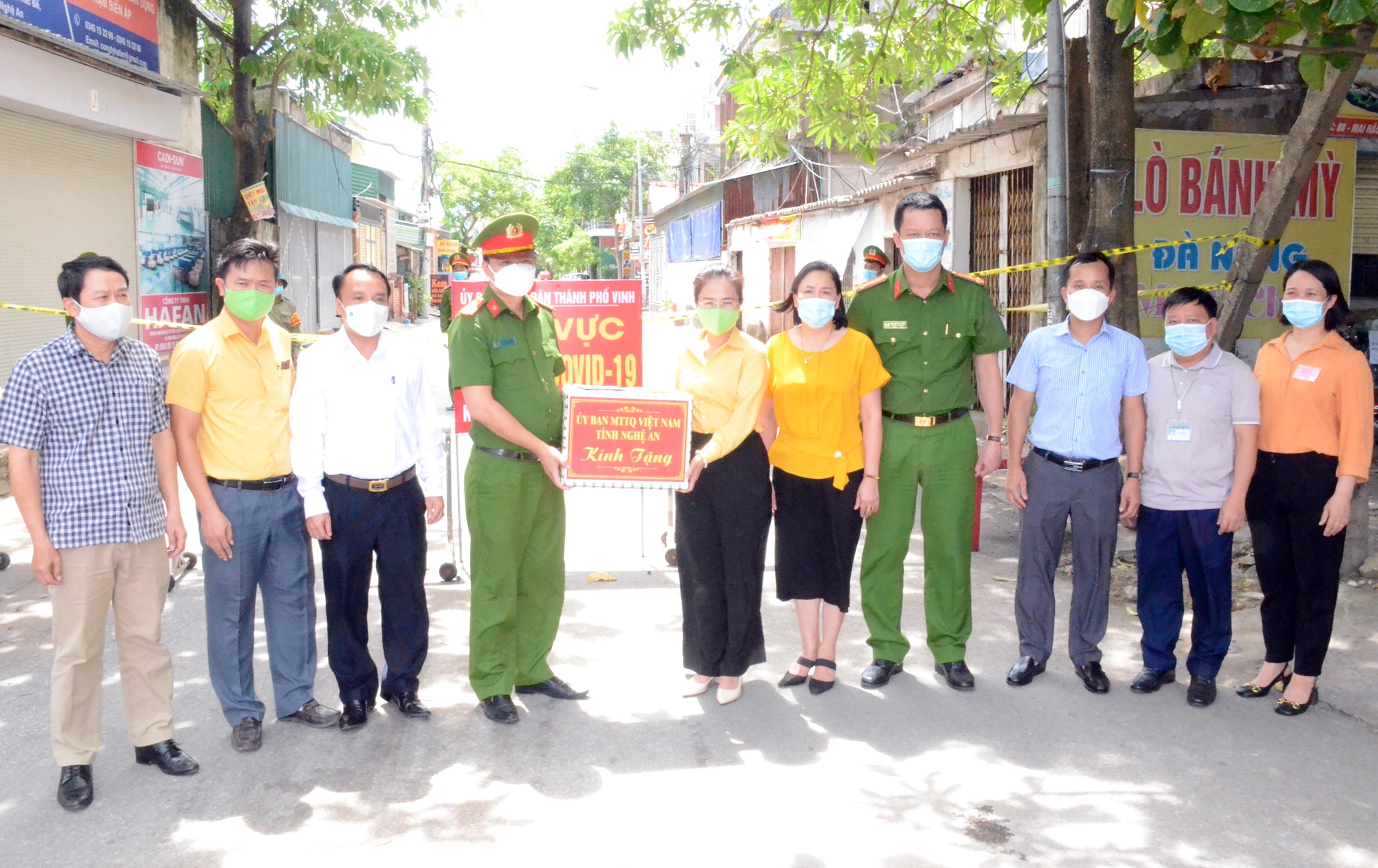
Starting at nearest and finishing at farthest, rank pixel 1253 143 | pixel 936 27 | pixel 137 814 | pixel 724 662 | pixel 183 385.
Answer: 1. pixel 137 814
2. pixel 183 385
3. pixel 724 662
4. pixel 936 27
5. pixel 1253 143

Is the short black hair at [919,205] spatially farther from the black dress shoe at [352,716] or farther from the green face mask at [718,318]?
the black dress shoe at [352,716]

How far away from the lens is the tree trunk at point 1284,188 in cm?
627

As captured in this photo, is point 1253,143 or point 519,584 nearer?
point 519,584

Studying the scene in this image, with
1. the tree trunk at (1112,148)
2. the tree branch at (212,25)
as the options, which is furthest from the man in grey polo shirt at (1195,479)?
the tree branch at (212,25)

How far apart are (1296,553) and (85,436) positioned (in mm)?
4640

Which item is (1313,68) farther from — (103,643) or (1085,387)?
(103,643)

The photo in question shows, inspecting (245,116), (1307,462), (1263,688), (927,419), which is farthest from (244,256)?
(245,116)

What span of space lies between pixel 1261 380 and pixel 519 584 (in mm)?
3251

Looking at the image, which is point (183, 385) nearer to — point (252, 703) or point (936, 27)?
point (252, 703)

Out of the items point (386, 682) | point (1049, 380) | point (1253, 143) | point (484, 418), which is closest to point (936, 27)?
point (1253, 143)

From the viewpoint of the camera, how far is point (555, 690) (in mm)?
4953

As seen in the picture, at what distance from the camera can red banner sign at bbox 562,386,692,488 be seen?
4.59 m

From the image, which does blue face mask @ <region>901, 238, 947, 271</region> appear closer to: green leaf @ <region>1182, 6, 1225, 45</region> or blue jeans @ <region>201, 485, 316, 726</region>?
green leaf @ <region>1182, 6, 1225, 45</region>

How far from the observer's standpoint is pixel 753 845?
3555 millimetres
